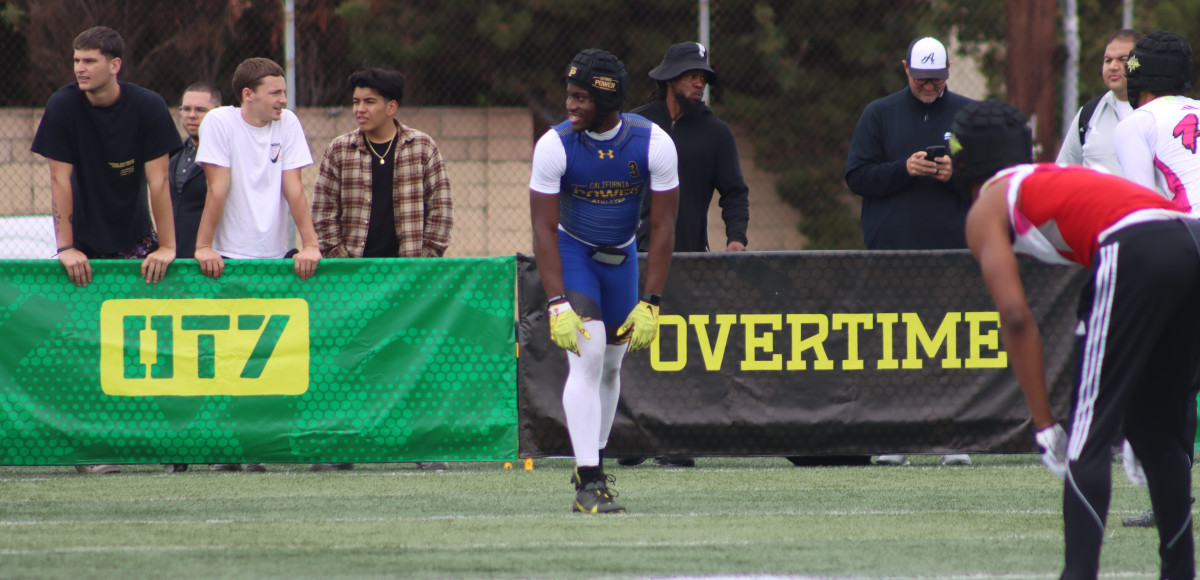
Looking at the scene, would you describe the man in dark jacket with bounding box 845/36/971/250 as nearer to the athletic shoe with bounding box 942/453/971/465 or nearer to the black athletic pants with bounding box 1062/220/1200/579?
the athletic shoe with bounding box 942/453/971/465

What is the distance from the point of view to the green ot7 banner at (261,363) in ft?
24.3

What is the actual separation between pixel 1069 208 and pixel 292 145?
493cm

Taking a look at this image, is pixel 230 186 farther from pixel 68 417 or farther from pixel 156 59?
pixel 156 59

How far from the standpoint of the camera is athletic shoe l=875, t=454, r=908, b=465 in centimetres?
784

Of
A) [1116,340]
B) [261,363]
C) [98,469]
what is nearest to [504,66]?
[261,363]

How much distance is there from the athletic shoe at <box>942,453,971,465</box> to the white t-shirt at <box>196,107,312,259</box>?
12.8 ft

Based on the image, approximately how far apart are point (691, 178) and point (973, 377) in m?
1.97

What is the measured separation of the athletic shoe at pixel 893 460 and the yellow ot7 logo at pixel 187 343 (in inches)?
131

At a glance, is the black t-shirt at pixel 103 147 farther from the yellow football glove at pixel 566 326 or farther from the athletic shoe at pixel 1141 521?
the athletic shoe at pixel 1141 521

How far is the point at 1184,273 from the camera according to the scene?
13.0ft

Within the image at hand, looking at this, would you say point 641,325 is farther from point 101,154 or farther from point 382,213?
point 101,154

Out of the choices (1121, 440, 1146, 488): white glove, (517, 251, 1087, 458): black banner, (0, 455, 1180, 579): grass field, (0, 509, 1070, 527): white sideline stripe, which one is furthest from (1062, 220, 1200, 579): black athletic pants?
(517, 251, 1087, 458): black banner

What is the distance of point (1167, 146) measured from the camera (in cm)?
611

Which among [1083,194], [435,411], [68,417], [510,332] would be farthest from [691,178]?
[1083,194]
